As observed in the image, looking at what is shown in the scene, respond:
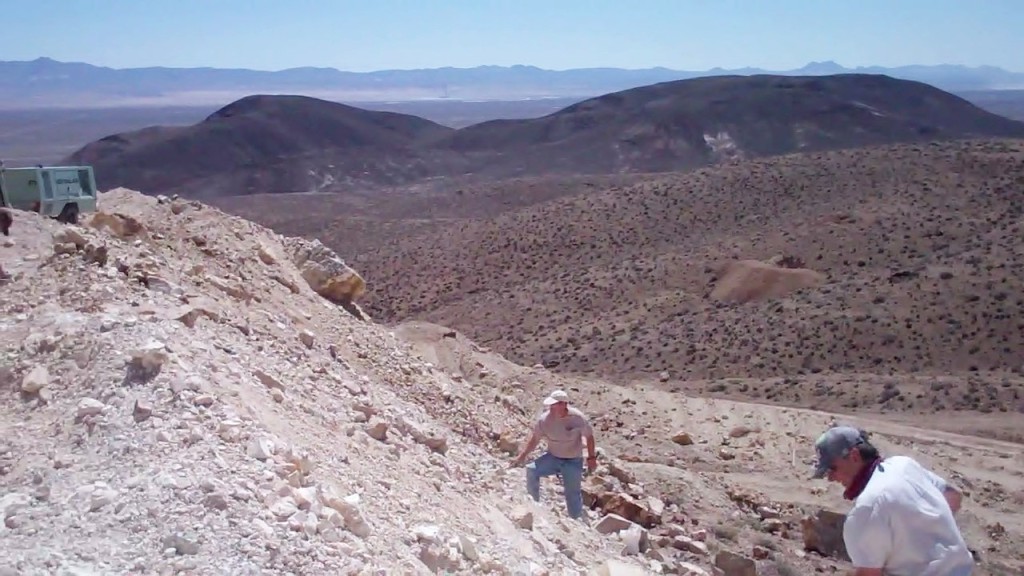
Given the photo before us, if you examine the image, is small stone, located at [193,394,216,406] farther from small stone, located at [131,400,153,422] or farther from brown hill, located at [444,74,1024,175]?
brown hill, located at [444,74,1024,175]

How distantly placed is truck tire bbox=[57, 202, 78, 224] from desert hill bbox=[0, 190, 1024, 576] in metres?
0.60

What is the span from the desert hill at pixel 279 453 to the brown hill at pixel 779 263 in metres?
9.11

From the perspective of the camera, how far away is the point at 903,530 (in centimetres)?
436

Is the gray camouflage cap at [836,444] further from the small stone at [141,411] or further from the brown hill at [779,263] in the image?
the brown hill at [779,263]

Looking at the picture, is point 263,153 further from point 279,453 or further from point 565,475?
point 279,453

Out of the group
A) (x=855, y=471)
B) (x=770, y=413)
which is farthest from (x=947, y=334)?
(x=855, y=471)

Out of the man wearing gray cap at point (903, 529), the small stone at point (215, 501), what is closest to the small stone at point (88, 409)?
the small stone at point (215, 501)

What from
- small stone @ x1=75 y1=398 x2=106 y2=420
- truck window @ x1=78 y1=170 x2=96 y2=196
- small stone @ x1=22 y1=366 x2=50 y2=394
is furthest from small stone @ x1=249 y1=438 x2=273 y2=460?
truck window @ x1=78 y1=170 x2=96 y2=196

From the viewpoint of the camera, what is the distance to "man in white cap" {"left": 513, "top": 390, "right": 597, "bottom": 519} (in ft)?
30.0

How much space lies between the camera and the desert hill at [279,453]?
225 inches

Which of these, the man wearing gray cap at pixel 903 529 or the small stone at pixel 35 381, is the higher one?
the man wearing gray cap at pixel 903 529

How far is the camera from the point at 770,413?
18.2 metres

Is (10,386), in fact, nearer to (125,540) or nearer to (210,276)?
(125,540)

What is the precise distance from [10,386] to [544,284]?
28462mm
